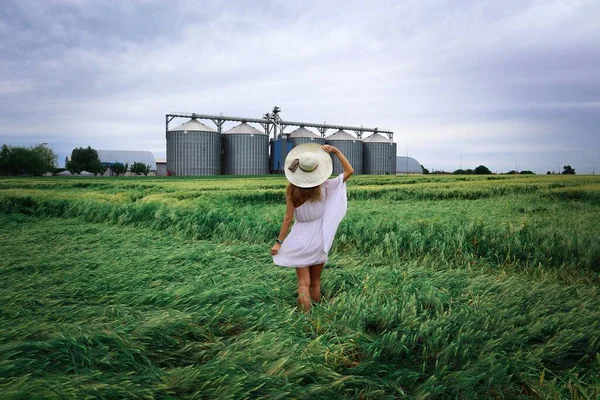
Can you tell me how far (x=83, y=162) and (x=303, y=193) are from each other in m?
59.3

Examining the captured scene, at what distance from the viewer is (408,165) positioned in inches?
3157

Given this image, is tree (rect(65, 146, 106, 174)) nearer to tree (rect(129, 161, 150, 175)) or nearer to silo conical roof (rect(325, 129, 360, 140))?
tree (rect(129, 161, 150, 175))

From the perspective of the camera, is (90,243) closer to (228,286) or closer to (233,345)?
(228,286)

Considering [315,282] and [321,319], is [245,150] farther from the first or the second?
[321,319]

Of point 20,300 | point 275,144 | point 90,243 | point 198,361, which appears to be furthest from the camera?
point 275,144

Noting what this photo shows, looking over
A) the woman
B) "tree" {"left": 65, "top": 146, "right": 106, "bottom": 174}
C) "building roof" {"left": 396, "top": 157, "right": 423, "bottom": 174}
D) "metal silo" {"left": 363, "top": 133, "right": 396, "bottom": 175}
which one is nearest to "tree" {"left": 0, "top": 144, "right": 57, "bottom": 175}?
"tree" {"left": 65, "top": 146, "right": 106, "bottom": 174}

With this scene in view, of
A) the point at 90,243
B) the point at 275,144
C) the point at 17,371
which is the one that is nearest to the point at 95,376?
the point at 17,371

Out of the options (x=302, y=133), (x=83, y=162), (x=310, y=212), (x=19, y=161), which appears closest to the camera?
(x=310, y=212)

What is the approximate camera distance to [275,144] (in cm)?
4981

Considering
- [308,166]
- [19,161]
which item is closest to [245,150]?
[19,161]

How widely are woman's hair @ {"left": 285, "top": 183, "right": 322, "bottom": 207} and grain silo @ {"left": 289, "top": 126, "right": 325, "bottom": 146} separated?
4623cm

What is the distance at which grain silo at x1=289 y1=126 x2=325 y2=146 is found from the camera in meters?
49.9

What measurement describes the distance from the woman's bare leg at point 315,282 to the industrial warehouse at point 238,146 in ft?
139

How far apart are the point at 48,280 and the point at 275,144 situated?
153 feet
